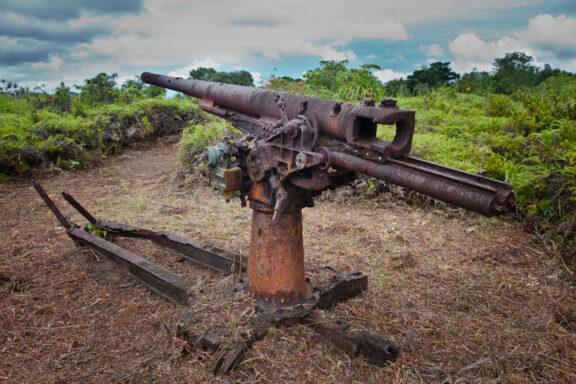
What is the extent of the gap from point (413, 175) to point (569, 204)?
3.43 metres

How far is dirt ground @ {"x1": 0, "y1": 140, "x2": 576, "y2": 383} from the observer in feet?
8.31

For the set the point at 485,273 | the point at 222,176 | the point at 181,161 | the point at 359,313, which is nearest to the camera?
the point at 222,176

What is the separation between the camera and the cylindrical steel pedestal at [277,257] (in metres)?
2.86

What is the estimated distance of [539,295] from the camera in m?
3.50

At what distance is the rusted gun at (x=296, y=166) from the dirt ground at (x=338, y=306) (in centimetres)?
54

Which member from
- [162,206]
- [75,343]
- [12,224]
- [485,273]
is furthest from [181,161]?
[485,273]

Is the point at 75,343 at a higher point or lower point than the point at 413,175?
lower

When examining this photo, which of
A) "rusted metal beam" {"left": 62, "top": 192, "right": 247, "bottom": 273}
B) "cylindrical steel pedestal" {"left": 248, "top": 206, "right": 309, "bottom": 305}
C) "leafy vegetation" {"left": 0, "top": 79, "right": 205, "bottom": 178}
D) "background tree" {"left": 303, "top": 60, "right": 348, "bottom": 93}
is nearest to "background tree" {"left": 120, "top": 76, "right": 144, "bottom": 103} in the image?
"leafy vegetation" {"left": 0, "top": 79, "right": 205, "bottom": 178}

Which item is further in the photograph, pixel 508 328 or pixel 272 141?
pixel 508 328

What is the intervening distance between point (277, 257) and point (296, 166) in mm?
797

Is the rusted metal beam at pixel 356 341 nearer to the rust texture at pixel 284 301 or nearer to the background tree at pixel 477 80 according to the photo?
the rust texture at pixel 284 301

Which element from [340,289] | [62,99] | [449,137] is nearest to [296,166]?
[340,289]

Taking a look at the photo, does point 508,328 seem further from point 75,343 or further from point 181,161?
point 181,161

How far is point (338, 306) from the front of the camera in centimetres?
322
